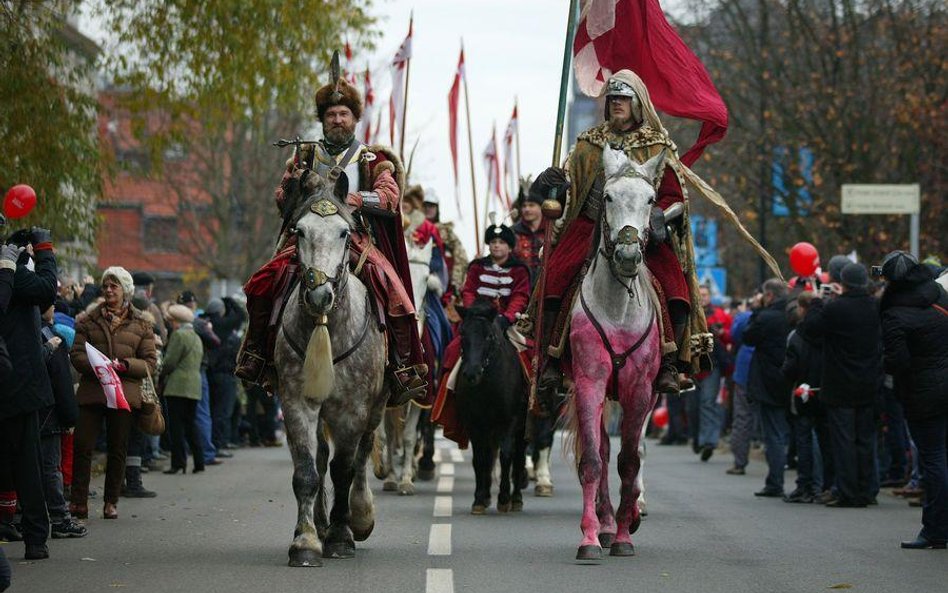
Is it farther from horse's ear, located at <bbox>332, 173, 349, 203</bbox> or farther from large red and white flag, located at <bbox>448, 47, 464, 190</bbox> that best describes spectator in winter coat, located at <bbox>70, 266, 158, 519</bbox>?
large red and white flag, located at <bbox>448, 47, 464, 190</bbox>

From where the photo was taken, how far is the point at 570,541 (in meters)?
13.4

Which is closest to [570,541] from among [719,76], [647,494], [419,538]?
[419,538]

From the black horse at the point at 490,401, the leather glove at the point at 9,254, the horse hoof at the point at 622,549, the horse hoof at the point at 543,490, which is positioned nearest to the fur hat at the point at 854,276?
the black horse at the point at 490,401

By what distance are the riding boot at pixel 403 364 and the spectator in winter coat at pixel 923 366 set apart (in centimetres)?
363

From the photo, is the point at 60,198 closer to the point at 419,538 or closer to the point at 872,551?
the point at 419,538

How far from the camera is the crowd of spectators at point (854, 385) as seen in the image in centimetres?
1356

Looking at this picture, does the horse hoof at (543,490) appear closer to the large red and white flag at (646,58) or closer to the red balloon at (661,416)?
the large red and white flag at (646,58)

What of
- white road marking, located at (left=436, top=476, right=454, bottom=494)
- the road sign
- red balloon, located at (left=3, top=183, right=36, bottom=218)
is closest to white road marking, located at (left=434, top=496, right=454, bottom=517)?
white road marking, located at (left=436, top=476, right=454, bottom=494)

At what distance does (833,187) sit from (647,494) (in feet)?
78.6

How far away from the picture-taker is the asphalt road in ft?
35.5

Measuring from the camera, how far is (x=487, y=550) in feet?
41.2

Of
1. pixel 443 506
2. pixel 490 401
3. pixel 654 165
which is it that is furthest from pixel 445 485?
pixel 654 165

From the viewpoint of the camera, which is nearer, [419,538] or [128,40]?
[419,538]

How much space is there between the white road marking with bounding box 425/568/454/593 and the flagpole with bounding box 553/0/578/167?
144 inches
